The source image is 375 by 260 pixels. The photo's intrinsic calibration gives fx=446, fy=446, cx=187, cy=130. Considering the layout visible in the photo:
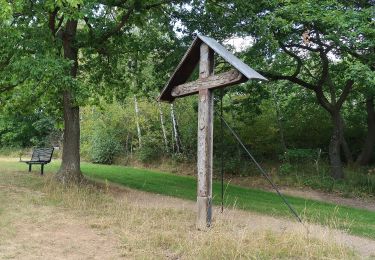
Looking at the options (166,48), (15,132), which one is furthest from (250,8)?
(15,132)

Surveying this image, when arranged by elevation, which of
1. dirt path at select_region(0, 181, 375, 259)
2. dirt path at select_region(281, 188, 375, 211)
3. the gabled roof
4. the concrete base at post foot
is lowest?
dirt path at select_region(281, 188, 375, 211)

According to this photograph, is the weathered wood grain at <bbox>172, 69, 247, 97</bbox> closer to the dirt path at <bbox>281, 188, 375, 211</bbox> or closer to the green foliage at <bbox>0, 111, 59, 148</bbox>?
the dirt path at <bbox>281, 188, 375, 211</bbox>

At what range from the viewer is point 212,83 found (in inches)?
319

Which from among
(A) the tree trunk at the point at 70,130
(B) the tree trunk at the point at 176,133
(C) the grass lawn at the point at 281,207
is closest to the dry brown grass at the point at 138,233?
(C) the grass lawn at the point at 281,207

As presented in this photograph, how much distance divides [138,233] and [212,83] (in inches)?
118

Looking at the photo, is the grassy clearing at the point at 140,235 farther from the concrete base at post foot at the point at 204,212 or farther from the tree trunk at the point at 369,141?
the tree trunk at the point at 369,141

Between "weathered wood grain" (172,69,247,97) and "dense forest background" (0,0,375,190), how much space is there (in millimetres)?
1653

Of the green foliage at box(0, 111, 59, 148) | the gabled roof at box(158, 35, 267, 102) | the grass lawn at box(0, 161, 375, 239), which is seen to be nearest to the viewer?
the gabled roof at box(158, 35, 267, 102)

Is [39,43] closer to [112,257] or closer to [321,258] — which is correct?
[112,257]

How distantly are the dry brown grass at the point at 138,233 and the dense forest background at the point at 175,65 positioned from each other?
2398mm

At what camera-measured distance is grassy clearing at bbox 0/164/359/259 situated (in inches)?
261

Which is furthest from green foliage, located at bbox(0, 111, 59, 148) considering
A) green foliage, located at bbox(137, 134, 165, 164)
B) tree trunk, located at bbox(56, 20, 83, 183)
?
tree trunk, located at bbox(56, 20, 83, 183)

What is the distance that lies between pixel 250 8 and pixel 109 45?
204 inches

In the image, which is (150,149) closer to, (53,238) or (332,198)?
(332,198)
